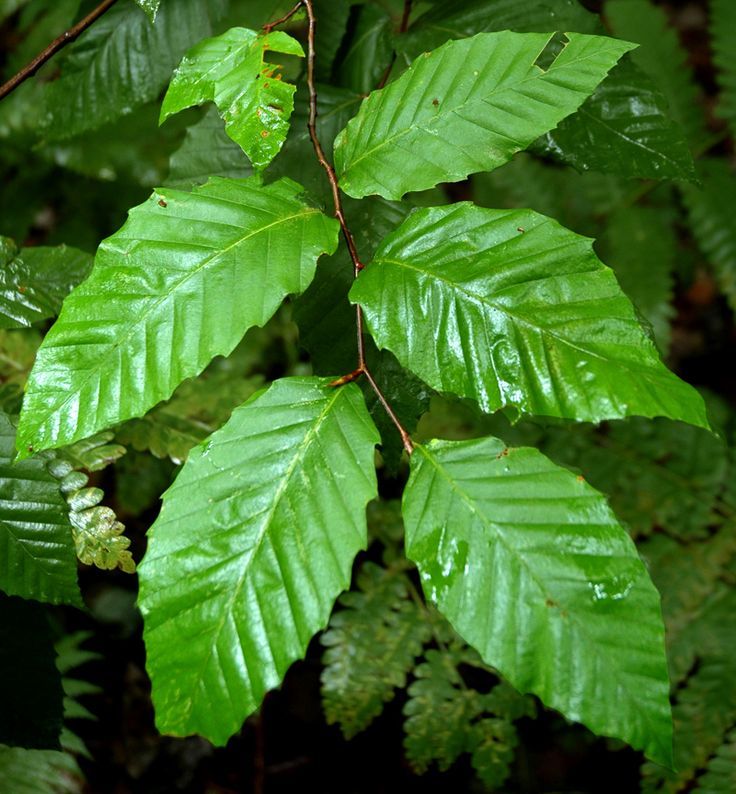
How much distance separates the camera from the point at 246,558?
0.81 m

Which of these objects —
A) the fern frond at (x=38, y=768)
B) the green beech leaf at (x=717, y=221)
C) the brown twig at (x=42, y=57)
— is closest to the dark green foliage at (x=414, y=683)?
the fern frond at (x=38, y=768)

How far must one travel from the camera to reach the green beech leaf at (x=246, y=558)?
2.54ft

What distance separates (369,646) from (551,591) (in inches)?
48.3

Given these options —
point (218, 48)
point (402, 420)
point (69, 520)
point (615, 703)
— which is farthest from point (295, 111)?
point (615, 703)

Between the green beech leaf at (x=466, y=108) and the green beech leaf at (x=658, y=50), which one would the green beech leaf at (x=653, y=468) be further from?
the green beech leaf at (x=466, y=108)

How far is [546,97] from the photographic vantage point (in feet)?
3.26

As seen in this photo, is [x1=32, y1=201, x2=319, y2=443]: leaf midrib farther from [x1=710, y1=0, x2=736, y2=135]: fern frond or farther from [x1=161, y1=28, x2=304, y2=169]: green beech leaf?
[x1=710, y1=0, x2=736, y2=135]: fern frond

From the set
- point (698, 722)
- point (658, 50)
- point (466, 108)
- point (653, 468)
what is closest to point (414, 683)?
point (698, 722)

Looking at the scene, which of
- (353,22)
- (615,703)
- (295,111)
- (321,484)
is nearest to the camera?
(615,703)

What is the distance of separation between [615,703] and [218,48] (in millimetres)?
1041

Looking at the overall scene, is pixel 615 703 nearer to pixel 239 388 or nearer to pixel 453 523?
pixel 453 523

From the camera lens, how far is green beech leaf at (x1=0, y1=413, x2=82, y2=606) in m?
1.07

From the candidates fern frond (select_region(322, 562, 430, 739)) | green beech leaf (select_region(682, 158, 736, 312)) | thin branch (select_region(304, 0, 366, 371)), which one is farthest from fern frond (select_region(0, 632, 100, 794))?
green beech leaf (select_region(682, 158, 736, 312))

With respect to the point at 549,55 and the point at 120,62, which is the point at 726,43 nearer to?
the point at 549,55
